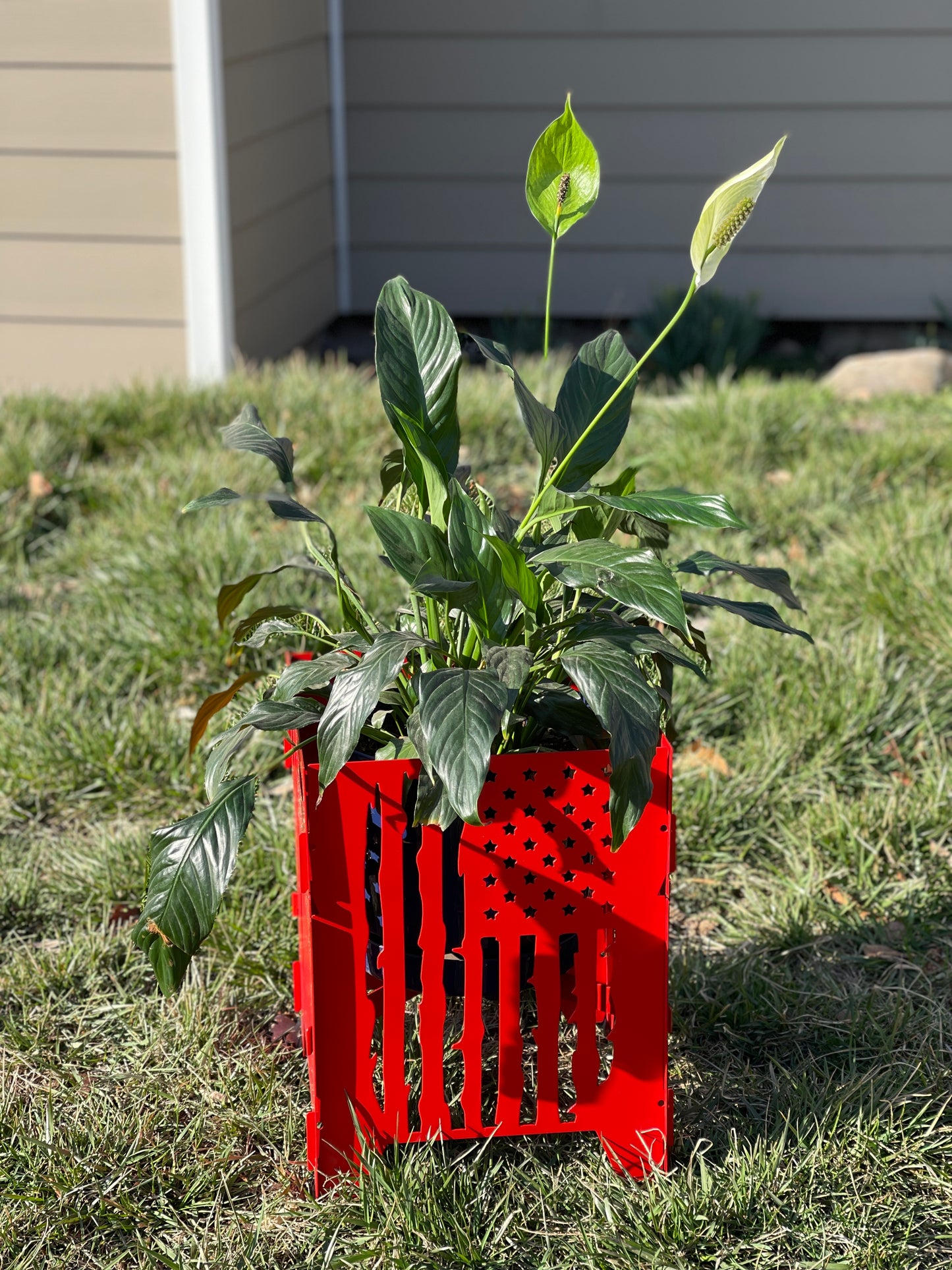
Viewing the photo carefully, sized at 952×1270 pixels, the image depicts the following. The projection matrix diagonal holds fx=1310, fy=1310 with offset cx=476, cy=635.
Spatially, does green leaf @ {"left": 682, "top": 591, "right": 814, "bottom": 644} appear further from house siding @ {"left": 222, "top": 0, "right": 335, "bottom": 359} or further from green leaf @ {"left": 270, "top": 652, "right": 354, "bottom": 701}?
house siding @ {"left": 222, "top": 0, "right": 335, "bottom": 359}

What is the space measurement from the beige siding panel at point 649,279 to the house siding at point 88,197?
1641 millimetres

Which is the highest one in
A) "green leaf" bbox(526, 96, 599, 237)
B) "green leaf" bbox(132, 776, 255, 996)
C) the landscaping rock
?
"green leaf" bbox(526, 96, 599, 237)

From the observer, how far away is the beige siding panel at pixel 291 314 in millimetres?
5184

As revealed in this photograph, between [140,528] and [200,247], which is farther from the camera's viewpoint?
[200,247]

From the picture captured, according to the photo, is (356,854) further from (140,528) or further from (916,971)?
(140,528)

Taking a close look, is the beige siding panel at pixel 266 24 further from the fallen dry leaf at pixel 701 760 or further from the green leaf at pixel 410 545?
the green leaf at pixel 410 545

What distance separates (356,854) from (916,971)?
3.45 ft

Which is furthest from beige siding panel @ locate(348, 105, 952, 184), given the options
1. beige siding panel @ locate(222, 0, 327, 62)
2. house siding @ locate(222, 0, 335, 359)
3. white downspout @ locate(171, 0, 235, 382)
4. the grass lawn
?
the grass lawn

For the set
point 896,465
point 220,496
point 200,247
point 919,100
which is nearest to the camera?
point 220,496

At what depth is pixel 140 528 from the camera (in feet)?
11.7

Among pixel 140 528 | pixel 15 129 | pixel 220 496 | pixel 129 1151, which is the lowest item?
pixel 129 1151

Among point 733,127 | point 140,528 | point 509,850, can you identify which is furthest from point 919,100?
point 509,850

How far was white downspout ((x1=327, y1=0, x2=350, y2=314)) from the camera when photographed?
6.02m

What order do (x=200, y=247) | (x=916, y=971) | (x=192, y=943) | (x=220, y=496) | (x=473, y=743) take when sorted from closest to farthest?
(x=473, y=743) → (x=192, y=943) → (x=220, y=496) → (x=916, y=971) → (x=200, y=247)
